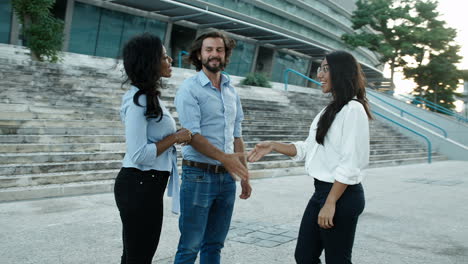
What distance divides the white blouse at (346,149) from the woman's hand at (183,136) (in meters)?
0.77

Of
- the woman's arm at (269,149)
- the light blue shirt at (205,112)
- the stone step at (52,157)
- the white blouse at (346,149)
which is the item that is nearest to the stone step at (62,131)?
the stone step at (52,157)

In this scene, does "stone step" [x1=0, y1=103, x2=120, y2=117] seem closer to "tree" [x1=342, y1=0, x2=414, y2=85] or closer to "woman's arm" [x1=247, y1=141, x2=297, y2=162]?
"woman's arm" [x1=247, y1=141, x2=297, y2=162]

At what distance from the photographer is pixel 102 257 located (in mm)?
3943

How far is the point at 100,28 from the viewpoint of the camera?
23188 mm

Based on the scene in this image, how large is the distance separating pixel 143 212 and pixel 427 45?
1500 inches

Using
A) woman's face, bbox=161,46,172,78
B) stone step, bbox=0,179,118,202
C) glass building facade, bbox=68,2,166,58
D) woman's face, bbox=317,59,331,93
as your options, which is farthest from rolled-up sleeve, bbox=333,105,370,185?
glass building facade, bbox=68,2,166,58

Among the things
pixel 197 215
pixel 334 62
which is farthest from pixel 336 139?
pixel 197 215

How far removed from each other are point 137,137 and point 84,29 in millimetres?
22120

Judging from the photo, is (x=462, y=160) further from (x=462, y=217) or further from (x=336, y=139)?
(x=336, y=139)

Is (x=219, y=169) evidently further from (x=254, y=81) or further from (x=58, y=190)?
(x=254, y=81)

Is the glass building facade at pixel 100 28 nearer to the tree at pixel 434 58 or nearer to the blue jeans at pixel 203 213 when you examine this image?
the blue jeans at pixel 203 213

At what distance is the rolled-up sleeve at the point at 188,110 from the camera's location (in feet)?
8.96

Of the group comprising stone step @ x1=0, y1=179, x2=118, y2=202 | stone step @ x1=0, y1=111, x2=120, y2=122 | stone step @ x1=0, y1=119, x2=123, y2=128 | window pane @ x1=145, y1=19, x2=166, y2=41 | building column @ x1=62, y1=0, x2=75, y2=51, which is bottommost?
stone step @ x1=0, y1=179, x2=118, y2=202

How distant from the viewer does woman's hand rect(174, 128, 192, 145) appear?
255cm
